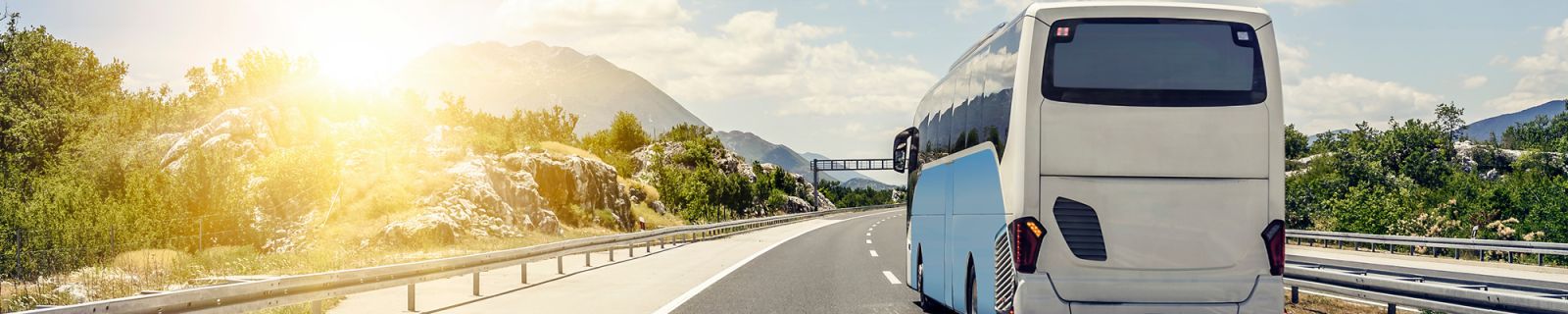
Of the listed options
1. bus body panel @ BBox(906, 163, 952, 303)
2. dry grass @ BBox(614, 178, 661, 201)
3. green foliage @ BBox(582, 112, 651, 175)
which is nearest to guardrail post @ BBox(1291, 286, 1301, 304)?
bus body panel @ BBox(906, 163, 952, 303)

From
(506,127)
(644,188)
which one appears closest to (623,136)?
(644,188)

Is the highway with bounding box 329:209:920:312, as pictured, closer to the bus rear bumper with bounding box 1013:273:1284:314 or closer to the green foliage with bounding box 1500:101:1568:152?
the bus rear bumper with bounding box 1013:273:1284:314

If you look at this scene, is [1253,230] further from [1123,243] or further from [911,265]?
[911,265]

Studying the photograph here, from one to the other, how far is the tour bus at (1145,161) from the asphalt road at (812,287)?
14.6ft

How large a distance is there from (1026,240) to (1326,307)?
22.7 feet

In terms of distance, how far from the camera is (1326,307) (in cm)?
1163

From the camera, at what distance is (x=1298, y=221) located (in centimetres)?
7425

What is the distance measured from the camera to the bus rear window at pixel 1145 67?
259 inches

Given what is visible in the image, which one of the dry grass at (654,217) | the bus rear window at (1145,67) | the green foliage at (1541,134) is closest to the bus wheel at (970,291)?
the bus rear window at (1145,67)

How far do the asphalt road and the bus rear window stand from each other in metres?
4.89

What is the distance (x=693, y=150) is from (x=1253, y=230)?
94.9 m

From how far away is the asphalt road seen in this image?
37.1 ft

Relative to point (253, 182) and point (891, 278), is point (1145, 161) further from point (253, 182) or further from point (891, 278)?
point (253, 182)

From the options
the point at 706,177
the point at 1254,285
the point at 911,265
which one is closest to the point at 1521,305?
the point at 1254,285
